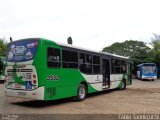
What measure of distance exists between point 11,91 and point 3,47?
1528 inches

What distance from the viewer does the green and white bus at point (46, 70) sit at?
10664 millimetres

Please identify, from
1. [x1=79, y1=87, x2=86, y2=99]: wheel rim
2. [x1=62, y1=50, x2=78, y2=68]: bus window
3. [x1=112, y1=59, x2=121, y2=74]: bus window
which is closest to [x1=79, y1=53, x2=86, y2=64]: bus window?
[x1=62, y1=50, x2=78, y2=68]: bus window

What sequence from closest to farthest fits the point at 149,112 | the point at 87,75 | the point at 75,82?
the point at 149,112, the point at 75,82, the point at 87,75

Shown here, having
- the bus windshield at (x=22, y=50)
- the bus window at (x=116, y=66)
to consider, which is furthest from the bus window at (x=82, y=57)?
→ the bus window at (x=116, y=66)

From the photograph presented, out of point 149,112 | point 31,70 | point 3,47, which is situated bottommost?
point 149,112

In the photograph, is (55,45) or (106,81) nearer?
(55,45)

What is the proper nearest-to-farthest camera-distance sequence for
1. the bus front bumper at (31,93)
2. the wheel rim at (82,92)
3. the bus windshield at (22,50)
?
the bus front bumper at (31,93), the bus windshield at (22,50), the wheel rim at (82,92)

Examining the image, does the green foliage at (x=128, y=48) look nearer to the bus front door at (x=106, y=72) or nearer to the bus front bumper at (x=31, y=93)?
the bus front door at (x=106, y=72)

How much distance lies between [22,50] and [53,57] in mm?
1367

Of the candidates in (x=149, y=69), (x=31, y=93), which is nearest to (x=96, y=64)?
(x=31, y=93)

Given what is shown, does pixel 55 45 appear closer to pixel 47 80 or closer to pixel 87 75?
pixel 47 80

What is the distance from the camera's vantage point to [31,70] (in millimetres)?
10719

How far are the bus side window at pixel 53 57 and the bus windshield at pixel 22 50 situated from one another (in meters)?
0.69

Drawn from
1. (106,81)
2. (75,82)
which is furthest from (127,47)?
(75,82)
